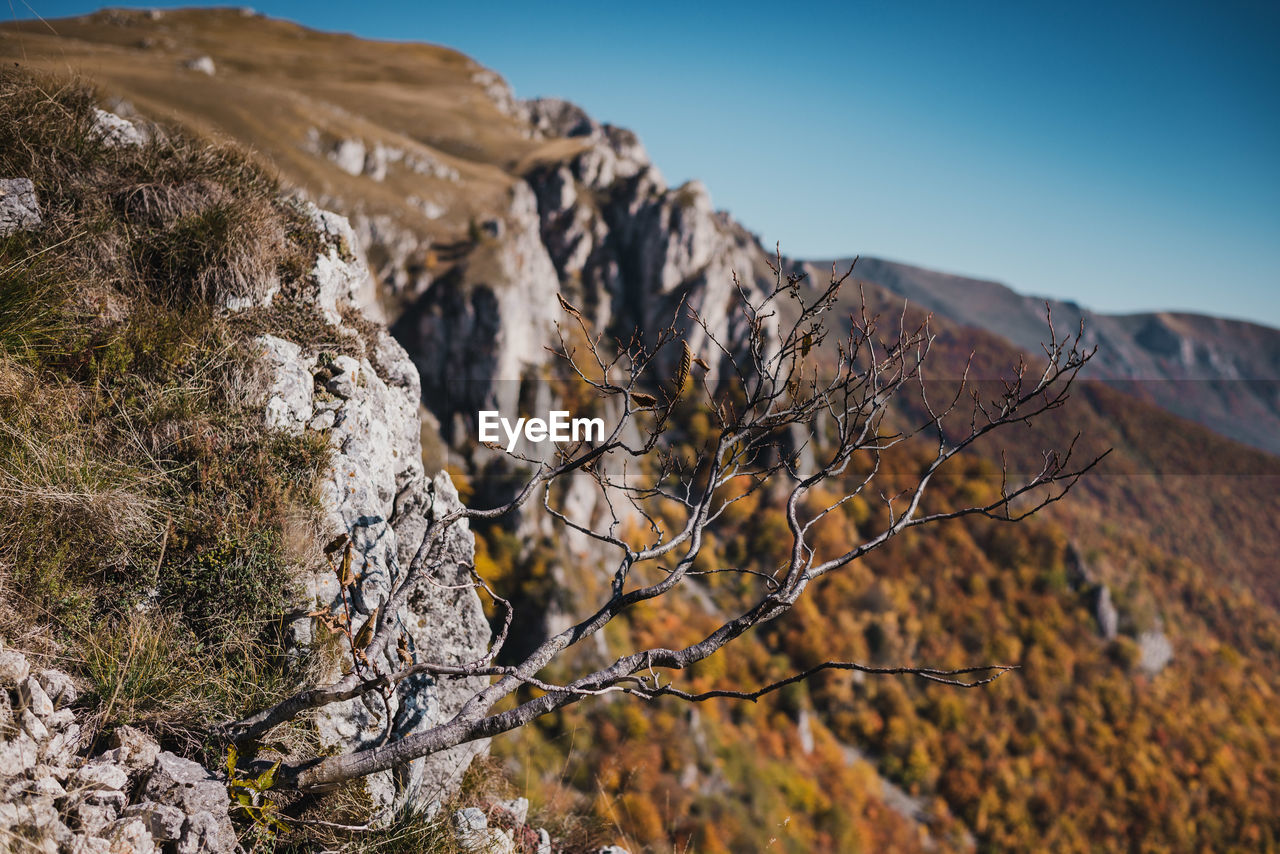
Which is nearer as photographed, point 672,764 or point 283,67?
point 672,764

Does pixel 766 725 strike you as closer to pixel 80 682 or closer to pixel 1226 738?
pixel 1226 738

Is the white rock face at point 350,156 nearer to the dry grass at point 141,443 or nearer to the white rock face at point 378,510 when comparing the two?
the dry grass at point 141,443

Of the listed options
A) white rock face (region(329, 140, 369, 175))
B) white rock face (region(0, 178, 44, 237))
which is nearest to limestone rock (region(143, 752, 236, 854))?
white rock face (region(0, 178, 44, 237))

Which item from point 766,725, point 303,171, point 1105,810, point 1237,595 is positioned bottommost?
point 1105,810

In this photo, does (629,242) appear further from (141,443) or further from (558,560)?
(141,443)

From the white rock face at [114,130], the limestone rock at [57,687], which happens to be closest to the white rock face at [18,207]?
the white rock face at [114,130]

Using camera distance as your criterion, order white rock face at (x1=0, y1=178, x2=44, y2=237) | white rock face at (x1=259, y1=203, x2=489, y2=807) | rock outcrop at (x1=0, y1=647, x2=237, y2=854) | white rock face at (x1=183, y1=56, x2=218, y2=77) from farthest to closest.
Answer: white rock face at (x1=183, y1=56, x2=218, y2=77)
white rock face at (x1=0, y1=178, x2=44, y2=237)
white rock face at (x1=259, y1=203, x2=489, y2=807)
rock outcrop at (x1=0, y1=647, x2=237, y2=854)

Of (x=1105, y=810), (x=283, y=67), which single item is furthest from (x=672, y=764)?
(x=283, y=67)

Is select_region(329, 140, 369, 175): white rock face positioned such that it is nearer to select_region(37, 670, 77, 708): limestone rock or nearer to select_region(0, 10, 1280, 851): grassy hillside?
select_region(0, 10, 1280, 851): grassy hillside
